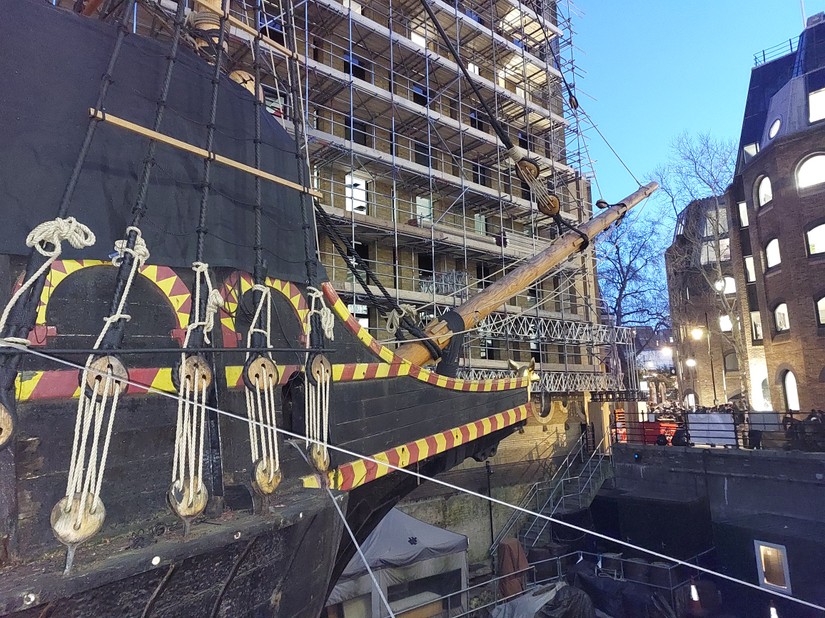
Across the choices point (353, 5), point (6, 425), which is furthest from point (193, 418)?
point (353, 5)

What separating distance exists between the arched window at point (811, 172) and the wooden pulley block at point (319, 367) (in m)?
21.3

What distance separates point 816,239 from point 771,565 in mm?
11742

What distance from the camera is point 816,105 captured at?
19.2 m

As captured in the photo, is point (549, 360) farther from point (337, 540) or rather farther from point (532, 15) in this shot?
point (337, 540)

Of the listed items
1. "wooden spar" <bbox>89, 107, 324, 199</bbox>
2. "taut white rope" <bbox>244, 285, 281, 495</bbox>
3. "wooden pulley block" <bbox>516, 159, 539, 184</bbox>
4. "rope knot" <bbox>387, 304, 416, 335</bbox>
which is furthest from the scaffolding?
"taut white rope" <bbox>244, 285, 281, 495</bbox>

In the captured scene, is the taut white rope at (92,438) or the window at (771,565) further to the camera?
the window at (771,565)

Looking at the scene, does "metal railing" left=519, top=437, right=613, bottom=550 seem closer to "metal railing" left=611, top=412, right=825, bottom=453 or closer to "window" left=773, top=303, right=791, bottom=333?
"metal railing" left=611, top=412, right=825, bottom=453

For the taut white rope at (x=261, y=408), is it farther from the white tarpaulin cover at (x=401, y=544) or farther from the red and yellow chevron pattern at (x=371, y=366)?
the white tarpaulin cover at (x=401, y=544)

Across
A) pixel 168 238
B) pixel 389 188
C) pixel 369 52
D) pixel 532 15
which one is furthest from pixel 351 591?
pixel 532 15

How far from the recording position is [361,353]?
3896 mm

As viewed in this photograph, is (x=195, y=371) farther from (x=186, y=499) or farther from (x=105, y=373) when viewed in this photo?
(x=186, y=499)

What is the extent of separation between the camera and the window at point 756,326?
2194 centimetres

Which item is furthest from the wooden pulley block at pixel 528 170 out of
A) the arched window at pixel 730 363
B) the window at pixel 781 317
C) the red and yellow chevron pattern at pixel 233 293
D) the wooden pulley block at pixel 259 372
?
the arched window at pixel 730 363

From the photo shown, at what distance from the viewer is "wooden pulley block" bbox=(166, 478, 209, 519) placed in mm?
2309
